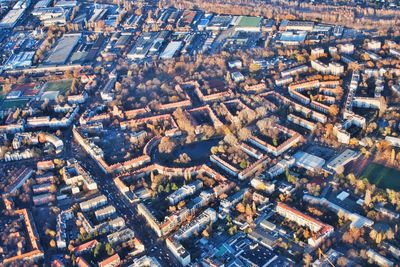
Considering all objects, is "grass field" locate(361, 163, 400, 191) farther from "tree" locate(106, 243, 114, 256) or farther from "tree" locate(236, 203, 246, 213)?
"tree" locate(106, 243, 114, 256)

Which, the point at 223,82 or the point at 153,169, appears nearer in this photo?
the point at 153,169

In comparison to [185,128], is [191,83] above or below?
above

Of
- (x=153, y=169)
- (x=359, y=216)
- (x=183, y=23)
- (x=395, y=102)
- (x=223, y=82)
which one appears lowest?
(x=359, y=216)

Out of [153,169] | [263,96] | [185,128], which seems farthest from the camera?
[263,96]

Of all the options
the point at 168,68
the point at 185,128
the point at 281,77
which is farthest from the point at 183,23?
the point at 185,128

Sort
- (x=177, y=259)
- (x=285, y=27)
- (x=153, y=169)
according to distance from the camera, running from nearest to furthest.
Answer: (x=177, y=259)
(x=153, y=169)
(x=285, y=27)

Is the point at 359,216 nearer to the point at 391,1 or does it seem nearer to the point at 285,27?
the point at 285,27

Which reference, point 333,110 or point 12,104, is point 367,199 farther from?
point 12,104

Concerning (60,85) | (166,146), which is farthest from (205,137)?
(60,85)

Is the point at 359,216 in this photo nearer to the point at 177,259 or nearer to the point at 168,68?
the point at 177,259

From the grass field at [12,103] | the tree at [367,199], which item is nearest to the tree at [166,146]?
the tree at [367,199]
